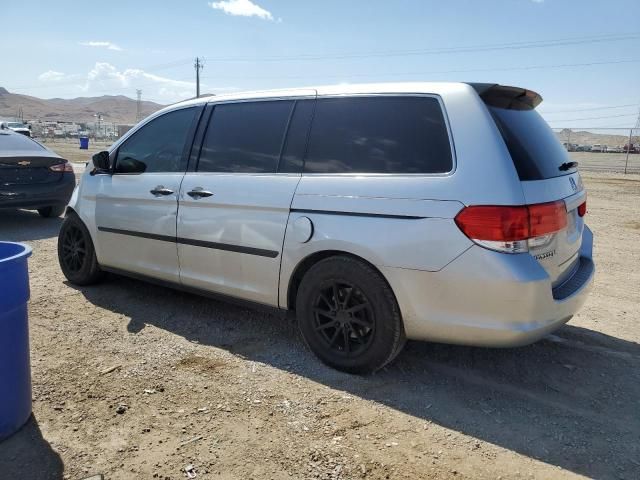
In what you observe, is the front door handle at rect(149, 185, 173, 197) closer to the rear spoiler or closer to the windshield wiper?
the rear spoiler

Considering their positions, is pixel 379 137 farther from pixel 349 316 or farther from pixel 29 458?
pixel 29 458

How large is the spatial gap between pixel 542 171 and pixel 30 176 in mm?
7719

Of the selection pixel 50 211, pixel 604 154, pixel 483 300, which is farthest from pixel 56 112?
pixel 483 300

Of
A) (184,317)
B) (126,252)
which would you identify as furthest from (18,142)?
(184,317)

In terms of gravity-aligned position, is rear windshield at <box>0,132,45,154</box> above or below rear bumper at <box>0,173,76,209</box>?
above

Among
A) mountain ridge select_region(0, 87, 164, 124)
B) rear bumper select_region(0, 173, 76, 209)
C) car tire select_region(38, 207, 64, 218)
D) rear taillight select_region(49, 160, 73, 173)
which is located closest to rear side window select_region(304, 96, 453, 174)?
rear bumper select_region(0, 173, 76, 209)

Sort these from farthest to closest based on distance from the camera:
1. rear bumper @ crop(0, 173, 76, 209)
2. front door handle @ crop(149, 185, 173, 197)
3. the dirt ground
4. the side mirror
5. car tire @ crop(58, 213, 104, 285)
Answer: rear bumper @ crop(0, 173, 76, 209)
car tire @ crop(58, 213, 104, 285)
the side mirror
front door handle @ crop(149, 185, 173, 197)
the dirt ground

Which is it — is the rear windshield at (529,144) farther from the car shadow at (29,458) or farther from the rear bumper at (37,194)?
the rear bumper at (37,194)

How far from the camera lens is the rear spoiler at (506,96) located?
305 cm

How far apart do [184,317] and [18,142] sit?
5.96 metres

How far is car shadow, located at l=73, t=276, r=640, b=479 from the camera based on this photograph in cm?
267

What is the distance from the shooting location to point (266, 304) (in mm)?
3660

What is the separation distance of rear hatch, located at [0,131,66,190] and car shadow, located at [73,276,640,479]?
454 centimetres

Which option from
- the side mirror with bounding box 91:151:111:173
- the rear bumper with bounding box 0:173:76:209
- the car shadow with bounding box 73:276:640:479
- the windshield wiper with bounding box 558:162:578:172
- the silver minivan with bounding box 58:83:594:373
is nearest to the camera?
the car shadow with bounding box 73:276:640:479
